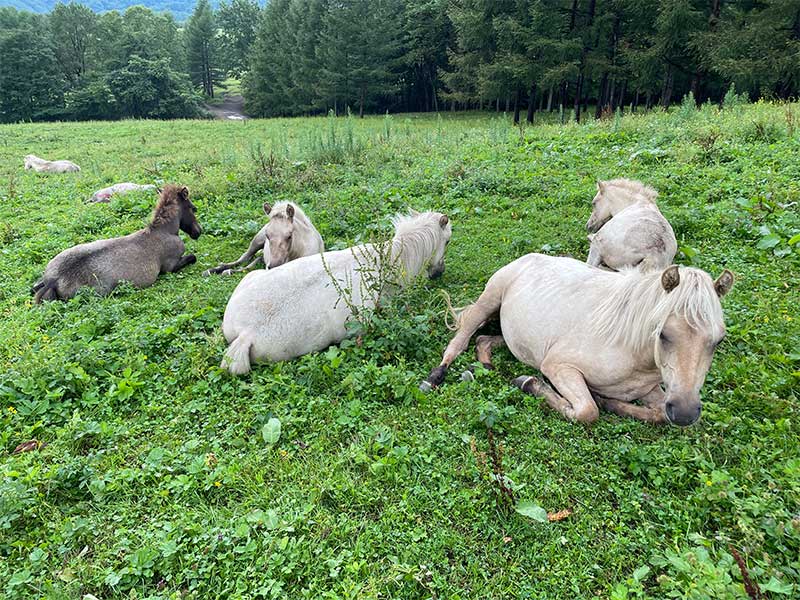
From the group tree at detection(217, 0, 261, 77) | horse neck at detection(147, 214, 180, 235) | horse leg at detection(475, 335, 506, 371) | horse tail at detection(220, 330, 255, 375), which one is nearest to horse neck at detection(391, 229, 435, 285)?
horse leg at detection(475, 335, 506, 371)

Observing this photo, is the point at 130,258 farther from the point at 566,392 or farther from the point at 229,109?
the point at 229,109

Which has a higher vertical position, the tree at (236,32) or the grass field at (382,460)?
the tree at (236,32)

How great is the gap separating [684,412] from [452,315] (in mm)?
2357

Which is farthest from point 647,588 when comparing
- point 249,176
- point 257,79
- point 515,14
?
point 257,79

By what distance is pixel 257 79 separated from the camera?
48500mm

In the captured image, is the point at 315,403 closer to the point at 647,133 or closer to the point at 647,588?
the point at 647,588

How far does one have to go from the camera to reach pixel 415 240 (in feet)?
16.9

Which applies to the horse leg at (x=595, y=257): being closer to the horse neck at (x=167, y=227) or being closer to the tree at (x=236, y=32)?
the horse neck at (x=167, y=227)

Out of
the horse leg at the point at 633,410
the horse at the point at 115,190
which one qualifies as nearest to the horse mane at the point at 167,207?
the horse at the point at 115,190

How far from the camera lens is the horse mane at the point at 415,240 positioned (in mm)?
5012

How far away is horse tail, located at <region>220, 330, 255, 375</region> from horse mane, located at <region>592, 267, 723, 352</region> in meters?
2.94

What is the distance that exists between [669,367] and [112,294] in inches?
244

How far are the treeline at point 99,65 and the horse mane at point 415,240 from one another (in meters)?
48.4

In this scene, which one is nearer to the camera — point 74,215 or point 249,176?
point 74,215
